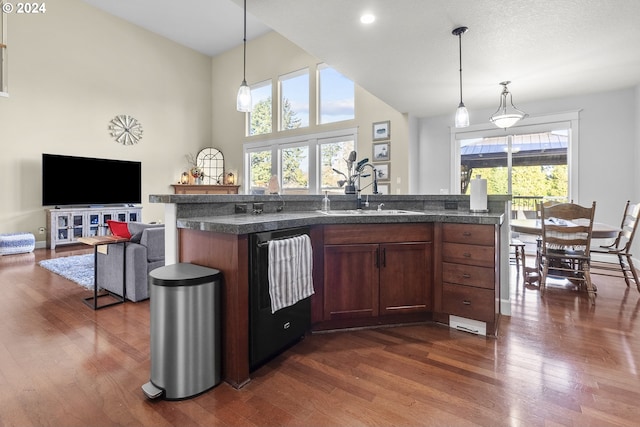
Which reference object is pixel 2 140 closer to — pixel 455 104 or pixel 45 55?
pixel 45 55

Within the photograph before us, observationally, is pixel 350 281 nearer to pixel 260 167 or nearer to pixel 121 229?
pixel 121 229

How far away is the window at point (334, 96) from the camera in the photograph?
22.0 ft

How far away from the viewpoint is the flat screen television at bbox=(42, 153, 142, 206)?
5.79 m

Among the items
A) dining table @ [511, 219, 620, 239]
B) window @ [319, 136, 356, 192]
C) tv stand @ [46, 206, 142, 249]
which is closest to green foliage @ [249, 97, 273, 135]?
window @ [319, 136, 356, 192]

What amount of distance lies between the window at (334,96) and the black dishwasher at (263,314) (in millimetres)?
5343

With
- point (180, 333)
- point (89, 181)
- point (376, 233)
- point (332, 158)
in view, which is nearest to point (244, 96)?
point (376, 233)

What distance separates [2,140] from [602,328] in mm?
8475

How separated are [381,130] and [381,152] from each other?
437mm

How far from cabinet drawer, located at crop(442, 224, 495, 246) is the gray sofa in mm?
2669

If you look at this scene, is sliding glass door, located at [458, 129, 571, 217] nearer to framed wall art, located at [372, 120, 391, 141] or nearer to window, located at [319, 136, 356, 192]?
framed wall art, located at [372, 120, 391, 141]

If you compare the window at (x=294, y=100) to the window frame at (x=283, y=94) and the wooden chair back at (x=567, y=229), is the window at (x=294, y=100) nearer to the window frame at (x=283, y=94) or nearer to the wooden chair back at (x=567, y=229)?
the window frame at (x=283, y=94)

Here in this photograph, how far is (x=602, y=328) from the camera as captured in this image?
2.39 meters

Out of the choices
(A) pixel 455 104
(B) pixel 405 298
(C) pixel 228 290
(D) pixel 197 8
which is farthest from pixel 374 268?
(D) pixel 197 8

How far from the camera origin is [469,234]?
89.8 inches
